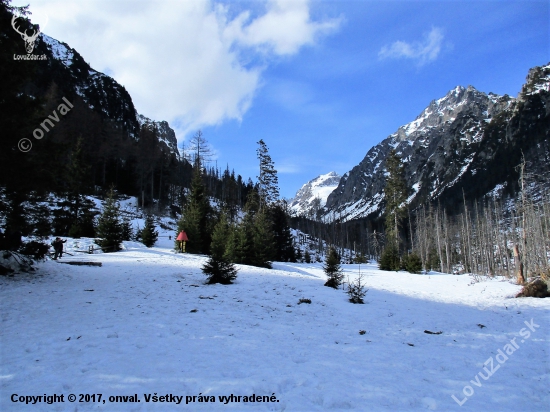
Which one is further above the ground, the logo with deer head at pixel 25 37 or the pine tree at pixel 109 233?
the logo with deer head at pixel 25 37

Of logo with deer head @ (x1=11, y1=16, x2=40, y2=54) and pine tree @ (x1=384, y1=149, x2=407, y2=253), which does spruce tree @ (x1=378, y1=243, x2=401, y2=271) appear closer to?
pine tree @ (x1=384, y1=149, x2=407, y2=253)

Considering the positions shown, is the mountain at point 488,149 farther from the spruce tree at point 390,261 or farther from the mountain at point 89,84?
the mountain at point 89,84

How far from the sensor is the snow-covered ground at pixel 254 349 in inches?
193

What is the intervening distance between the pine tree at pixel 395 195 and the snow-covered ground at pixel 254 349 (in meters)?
24.5

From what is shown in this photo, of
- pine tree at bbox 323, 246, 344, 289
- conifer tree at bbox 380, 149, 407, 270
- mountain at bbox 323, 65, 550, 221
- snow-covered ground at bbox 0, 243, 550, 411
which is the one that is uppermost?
mountain at bbox 323, 65, 550, 221

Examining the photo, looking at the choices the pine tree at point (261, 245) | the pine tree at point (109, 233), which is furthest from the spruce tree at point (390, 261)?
the pine tree at point (109, 233)

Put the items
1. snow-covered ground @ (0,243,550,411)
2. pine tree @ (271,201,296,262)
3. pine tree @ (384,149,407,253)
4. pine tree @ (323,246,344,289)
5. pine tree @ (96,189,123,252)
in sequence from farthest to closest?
pine tree @ (271,201,296,262) → pine tree @ (384,149,407,253) → pine tree @ (96,189,123,252) → pine tree @ (323,246,344,289) → snow-covered ground @ (0,243,550,411)

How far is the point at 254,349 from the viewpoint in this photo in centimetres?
685

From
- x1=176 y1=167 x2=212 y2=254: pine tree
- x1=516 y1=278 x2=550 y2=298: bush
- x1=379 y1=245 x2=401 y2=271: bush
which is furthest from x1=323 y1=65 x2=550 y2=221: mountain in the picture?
x1=516 y1=278 x2=550 y2=298: bush

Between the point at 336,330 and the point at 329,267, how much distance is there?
26.3 ft

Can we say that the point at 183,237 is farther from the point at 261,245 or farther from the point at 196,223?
the point at 261,245

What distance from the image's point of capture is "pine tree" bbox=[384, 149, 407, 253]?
36.9 meters

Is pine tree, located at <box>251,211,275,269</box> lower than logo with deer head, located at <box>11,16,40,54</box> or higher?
lower

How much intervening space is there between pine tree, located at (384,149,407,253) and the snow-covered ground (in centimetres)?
2446
